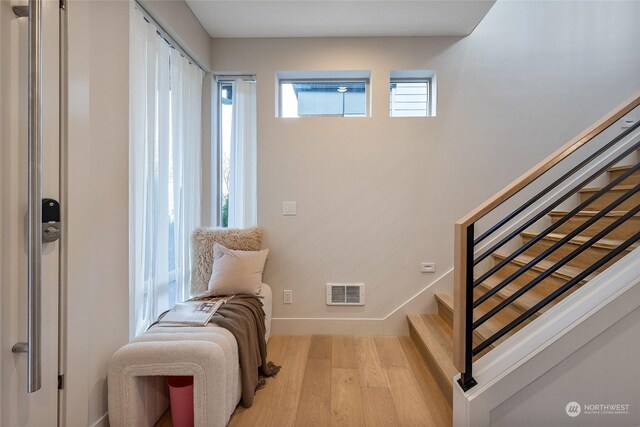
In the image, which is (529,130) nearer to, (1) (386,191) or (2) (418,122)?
(2) (418,122)

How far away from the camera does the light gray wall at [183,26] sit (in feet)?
6.55

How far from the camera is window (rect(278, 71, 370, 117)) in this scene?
9.67 ft

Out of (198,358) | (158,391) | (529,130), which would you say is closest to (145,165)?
(198,358)

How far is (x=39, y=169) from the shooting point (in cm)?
101

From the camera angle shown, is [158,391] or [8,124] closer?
[8,124]

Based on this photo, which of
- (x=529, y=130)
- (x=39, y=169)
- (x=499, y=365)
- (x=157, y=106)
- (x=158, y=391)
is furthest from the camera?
(x=529, y=130)

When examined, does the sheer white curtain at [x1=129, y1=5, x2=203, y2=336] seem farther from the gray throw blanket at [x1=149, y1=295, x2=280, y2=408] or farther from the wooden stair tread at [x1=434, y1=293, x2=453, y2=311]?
the wooden stair tread at [x1=434, y1=293, x2=453, y2=311]

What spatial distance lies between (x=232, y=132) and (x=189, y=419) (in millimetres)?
2239

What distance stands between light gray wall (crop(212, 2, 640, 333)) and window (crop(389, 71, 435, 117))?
17 cm

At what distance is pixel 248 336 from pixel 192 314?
37cm

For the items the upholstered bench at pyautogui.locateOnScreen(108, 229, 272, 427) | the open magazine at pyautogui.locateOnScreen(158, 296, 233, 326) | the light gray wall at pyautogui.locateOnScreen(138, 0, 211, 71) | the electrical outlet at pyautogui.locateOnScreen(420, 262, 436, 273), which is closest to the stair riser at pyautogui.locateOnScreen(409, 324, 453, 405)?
the electrical outlet at pyautogui.locateOnScreen(420, 262, 436, 273)

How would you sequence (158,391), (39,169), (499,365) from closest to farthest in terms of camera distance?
(39,169) < (499,365) < (158,391)

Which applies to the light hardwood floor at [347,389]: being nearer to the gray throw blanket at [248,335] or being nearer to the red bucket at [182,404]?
the gray throw blanket at [248,335]

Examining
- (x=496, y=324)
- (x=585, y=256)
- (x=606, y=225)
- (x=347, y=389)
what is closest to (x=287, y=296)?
(x=347, y=389)
